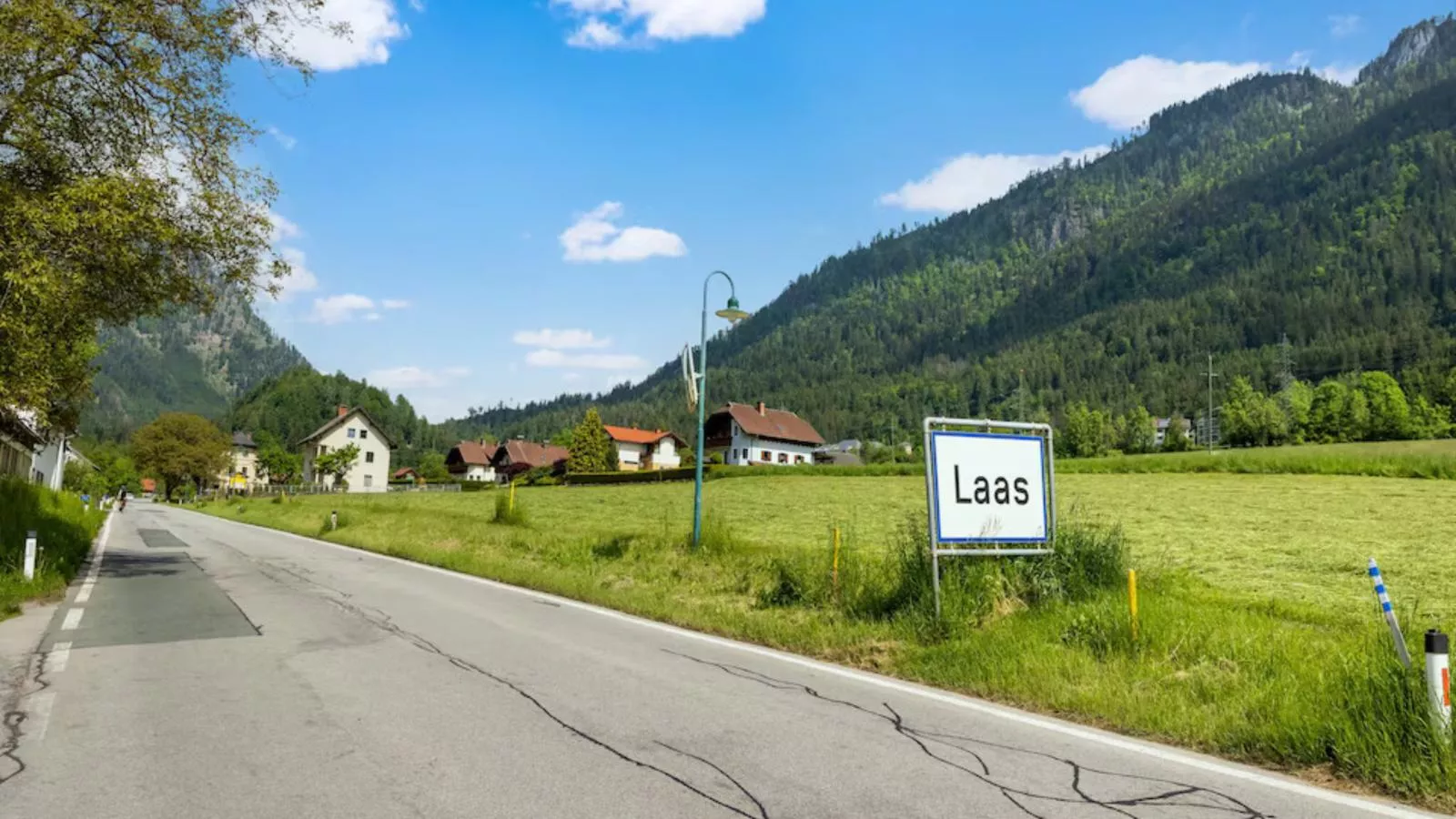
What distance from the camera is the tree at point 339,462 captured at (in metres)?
88.1

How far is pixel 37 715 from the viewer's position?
19.7 feet

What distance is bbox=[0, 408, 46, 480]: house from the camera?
1003 inches

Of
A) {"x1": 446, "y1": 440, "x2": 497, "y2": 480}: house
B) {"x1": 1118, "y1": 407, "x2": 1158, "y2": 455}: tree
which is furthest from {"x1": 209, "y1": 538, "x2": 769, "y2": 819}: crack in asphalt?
{"x1": 1118, "y1": 407, "x2": 1158, "y2": 455}: tree

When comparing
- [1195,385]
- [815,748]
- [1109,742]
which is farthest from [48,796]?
[1195,385]

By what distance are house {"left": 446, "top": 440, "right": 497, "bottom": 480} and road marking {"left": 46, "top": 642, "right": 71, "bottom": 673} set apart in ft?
417

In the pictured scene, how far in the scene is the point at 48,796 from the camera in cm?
437

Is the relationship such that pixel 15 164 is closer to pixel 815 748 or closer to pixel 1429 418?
pixel 815 748

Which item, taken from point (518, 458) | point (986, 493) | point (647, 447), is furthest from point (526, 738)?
point (518, 458)

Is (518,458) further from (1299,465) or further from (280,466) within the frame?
(1299,465)

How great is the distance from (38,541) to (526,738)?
52.9 feet

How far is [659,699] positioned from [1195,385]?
684 ft

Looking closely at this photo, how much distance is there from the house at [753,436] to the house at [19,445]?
7147 cm

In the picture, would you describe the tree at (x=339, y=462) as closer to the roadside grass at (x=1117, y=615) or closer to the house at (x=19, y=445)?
the house at (x=19, y=445)

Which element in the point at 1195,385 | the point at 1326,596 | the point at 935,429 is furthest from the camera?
Result: the point at 1195,385
